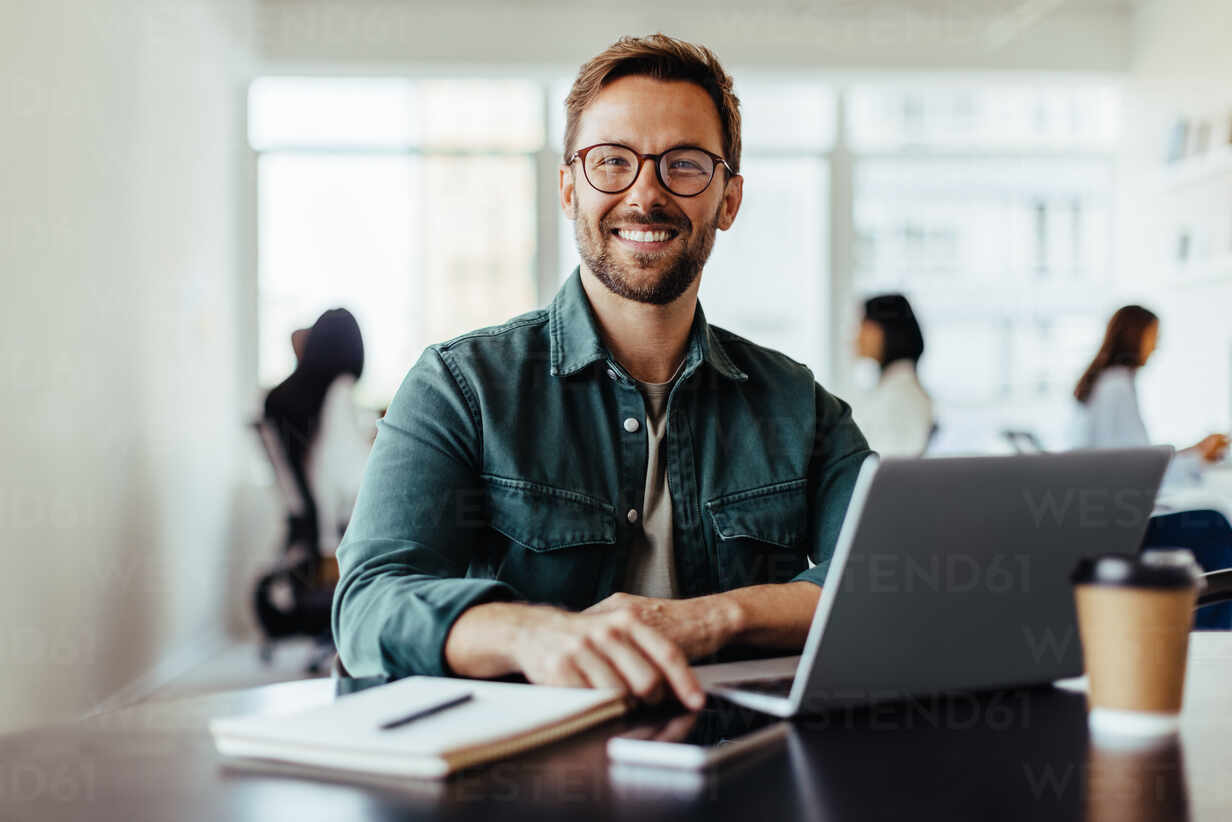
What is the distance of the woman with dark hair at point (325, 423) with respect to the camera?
3.71 metres

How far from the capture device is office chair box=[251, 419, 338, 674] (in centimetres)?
345

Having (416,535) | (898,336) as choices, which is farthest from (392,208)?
(416,535)

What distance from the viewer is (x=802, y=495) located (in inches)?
54.7

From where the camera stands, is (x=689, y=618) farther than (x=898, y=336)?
No

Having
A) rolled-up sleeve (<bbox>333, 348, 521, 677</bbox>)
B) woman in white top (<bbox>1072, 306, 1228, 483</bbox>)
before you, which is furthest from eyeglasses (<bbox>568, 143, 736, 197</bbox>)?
woman in white top (<bbox>1072, 306, 1228, 483</bbox>)

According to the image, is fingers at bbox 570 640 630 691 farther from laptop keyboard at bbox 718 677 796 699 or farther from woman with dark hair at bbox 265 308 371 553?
woman with dark hair at bbox 265 308 371 553

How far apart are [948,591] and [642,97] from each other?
83cm

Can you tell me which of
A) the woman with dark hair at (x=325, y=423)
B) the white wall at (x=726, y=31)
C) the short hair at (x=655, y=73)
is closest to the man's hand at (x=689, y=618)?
the short hair at (x=655, y=73)

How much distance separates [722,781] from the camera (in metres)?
0.65

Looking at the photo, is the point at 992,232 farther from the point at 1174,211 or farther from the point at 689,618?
the point at 689,618

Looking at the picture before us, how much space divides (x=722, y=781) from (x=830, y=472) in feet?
2.64

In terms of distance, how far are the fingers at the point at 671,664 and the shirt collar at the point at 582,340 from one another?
1.88ft

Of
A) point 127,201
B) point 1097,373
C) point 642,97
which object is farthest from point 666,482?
point 1097,373

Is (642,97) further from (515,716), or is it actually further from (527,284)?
(527,284)
